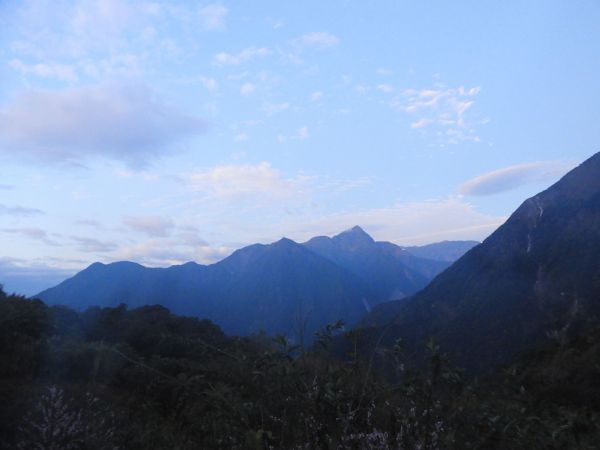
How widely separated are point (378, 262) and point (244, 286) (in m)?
58.1

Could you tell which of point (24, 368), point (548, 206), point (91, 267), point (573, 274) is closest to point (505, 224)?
point (548, 206)

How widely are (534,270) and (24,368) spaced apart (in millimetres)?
55769

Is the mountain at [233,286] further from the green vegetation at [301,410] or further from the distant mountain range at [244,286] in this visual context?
the green vegetation at [301,410]

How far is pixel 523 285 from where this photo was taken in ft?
177

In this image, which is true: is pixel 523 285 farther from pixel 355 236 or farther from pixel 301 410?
pixel 355 236

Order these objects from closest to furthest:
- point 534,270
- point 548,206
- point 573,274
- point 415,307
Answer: point 573,274 → point 534,270 → point 415,307 → point 548,206

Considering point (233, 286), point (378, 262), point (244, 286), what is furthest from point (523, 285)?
point (378, 262)

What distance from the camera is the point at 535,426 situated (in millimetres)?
3168

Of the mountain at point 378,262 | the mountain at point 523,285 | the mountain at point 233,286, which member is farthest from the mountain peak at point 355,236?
the mountain at point 523,285

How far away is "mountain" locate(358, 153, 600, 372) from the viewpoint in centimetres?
4444

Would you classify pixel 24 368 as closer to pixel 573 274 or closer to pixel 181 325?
pixel 181 325

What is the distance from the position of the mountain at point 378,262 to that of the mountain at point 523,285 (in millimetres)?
58446

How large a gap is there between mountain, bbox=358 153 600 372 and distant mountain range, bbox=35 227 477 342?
57.4 ft

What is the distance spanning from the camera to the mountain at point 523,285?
44.4 m
